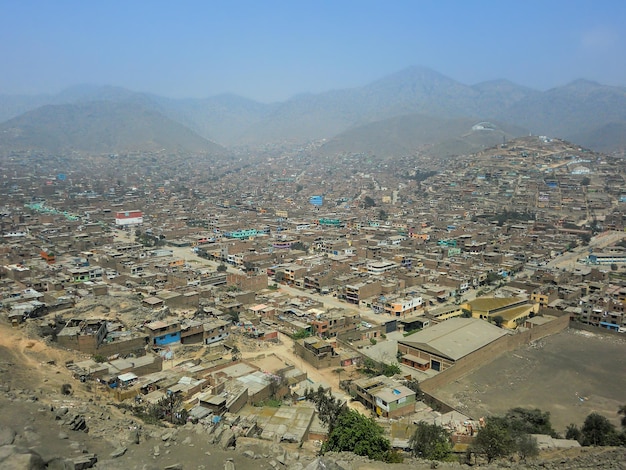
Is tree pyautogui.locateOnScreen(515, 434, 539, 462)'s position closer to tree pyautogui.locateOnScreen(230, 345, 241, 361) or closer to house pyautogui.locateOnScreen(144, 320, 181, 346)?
tree pyautogui.locateOnScreen(230, 345, 241, 361)

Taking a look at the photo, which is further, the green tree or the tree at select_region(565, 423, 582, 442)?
the tree at select_region(565, 423, 582, 442)

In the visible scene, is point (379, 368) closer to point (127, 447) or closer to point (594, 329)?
point (127, 447)

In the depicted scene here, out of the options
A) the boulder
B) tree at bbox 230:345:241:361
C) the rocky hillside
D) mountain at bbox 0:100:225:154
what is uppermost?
mountain at bbox 0:100:225:154

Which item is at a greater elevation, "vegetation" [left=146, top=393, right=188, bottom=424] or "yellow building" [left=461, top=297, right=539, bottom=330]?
"vegetation" [left=146, top=393, right=188, bottom=424]

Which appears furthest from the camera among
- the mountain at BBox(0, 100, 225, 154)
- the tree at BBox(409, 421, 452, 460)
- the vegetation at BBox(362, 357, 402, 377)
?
the mountain at BBox(0, 100, 225, 154)

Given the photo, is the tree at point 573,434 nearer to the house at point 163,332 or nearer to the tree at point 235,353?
the tree at point 235,353

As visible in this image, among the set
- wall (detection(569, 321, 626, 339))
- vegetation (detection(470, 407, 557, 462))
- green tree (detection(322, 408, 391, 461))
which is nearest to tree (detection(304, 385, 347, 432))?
green tree (detection(322, 408, 391, 461))

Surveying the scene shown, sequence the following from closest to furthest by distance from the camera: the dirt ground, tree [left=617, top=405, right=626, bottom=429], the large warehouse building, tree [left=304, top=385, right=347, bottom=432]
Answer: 1. tree [left=304, top=385, right=347, bottom=432]
2. tree [left=617, top=405, right=626, bottom=429]
3. the dirt ground
4. the large warehouse building
